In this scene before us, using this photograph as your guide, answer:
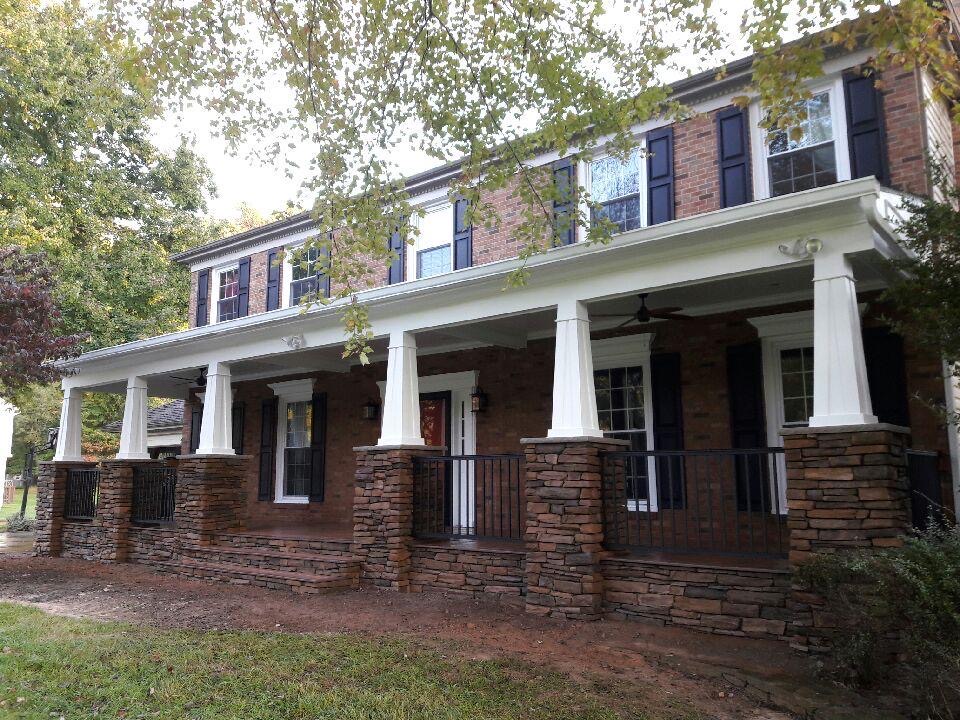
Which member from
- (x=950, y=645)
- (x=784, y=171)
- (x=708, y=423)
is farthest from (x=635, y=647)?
(x=784, y=171)

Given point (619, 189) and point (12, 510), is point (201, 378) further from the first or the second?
point (12, 510)

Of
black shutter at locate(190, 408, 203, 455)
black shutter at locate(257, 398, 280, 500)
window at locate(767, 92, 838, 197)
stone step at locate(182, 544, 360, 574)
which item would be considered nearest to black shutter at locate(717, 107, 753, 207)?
window at locate(767, 92, 838, 197)

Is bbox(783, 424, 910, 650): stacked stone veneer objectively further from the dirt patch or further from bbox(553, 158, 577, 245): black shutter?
bbox(553, 158, 577, 245): black shutter

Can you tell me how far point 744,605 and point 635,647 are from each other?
104cm

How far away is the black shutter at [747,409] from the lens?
27.9 ft

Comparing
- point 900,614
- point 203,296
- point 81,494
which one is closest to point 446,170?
point 203,296

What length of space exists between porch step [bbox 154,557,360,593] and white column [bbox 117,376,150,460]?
7.29 feet

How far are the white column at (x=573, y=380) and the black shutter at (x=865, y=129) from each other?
346cm

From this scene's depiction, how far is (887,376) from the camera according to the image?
303 inches

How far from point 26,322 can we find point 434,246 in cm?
638

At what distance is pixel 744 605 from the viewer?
6391mm

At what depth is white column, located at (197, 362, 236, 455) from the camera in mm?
11398

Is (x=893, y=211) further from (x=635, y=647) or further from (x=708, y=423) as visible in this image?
(x=635, y=647)

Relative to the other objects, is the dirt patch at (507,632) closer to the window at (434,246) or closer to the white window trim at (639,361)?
the white window trim at (639,361)
